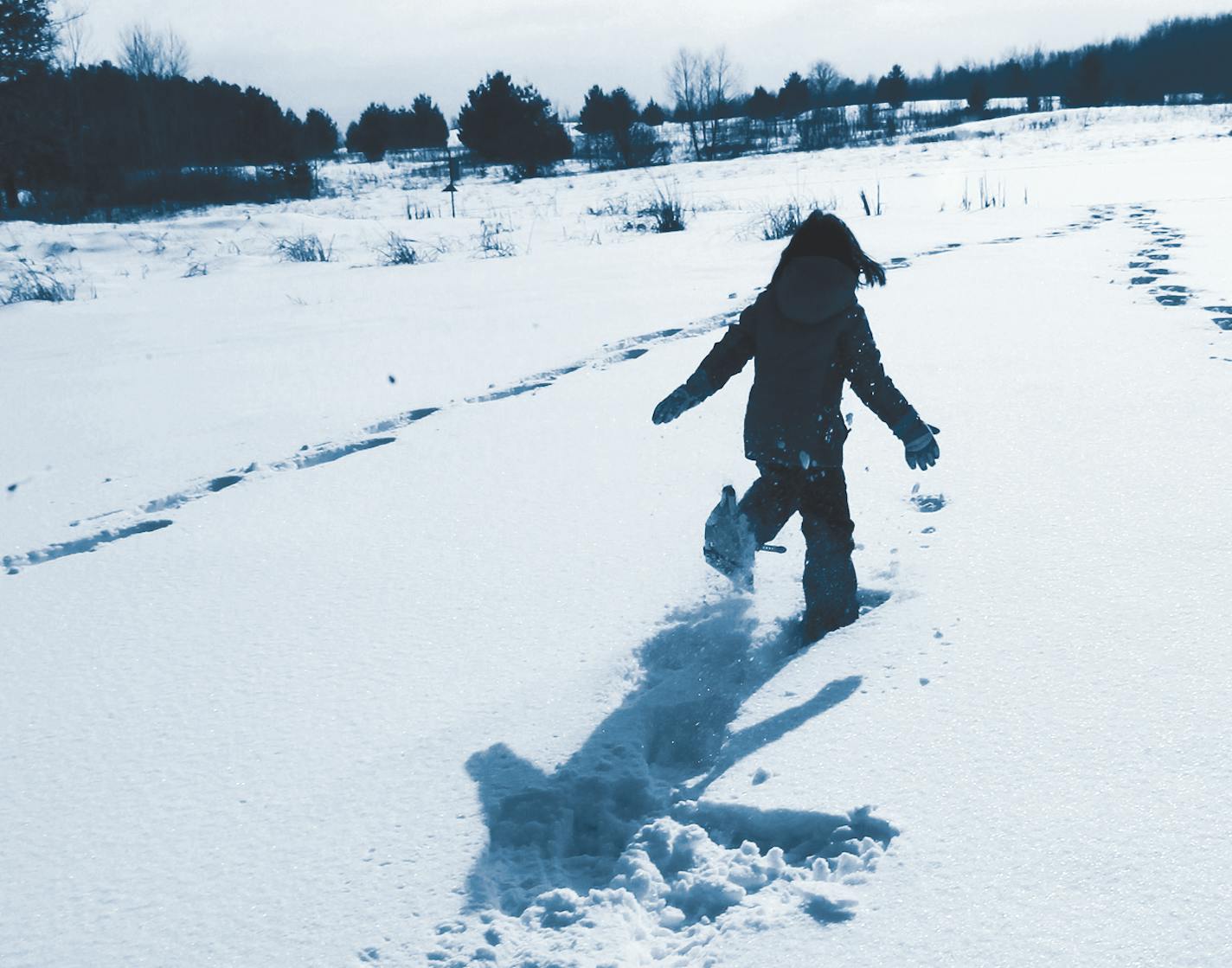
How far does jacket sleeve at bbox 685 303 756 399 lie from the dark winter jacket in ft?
0.12

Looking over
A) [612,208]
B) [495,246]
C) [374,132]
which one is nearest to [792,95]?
[374,132]

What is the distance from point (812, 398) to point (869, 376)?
14cm

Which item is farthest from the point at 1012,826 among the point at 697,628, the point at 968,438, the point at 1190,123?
the point at 1190,123

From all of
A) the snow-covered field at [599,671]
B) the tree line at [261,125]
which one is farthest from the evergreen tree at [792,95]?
the snow-covered field at [599,671]

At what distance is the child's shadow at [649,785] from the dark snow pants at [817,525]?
0.38 ft

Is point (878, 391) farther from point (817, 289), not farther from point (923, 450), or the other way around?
point (817, 289)

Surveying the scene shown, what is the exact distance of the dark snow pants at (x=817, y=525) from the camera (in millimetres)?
1999

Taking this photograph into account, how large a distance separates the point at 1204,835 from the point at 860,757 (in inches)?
18.9

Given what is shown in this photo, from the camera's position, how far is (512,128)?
2542 cm

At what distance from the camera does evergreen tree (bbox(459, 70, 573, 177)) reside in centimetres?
2495

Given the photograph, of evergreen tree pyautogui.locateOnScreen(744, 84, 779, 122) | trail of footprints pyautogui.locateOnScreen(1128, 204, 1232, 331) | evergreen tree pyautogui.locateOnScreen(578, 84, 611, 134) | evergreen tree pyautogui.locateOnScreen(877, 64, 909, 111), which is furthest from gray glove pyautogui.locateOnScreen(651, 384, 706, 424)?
evergreen tree pyautogui.locateOnScreen(877, 64, 909, 111)

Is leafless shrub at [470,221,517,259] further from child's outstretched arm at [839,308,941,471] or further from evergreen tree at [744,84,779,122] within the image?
evergreen tree at [744,84,779,122]

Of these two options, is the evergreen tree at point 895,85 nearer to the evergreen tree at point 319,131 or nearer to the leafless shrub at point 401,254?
the evergreen tree at point 319,131

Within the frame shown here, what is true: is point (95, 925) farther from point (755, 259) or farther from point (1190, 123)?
point (1190, 123)
